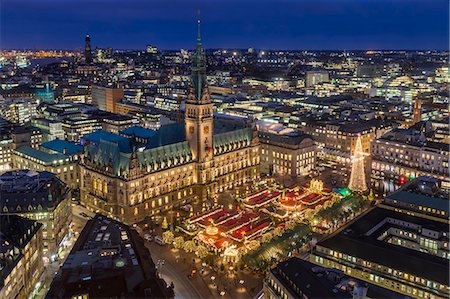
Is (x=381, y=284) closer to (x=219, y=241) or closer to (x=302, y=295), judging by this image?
(x=302, y=295)

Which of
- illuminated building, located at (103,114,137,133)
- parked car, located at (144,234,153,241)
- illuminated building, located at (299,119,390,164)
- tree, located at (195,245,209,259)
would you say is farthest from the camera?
illuminated building, located at (103,114,137,133)

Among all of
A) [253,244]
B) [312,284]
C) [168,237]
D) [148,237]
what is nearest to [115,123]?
[148,237]

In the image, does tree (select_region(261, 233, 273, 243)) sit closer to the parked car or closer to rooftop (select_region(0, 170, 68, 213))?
the parked car

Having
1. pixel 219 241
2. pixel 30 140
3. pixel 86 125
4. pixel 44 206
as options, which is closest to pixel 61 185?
pixel 44 206

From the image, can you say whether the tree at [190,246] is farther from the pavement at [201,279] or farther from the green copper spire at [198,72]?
the green copper spire at [198,72]

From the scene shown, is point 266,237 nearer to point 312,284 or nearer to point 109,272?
point 312,284

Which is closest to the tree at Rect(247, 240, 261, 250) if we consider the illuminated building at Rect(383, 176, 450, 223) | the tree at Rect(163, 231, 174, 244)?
the tree at Rect(163, 231, 174, 244)

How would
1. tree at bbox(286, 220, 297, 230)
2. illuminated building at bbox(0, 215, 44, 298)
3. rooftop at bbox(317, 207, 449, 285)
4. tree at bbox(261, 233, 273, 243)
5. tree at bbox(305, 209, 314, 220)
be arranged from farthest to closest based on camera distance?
Answer: tree at bbox(305, 209, 314, 220) < tree at bbox(286, 220, 297, 230) < tree at bbox(261, 233, 273, 243) < rooftop at bbox(317, 207, 449, 285) < illuminated building at bbox(0, 215, 44, 298)
